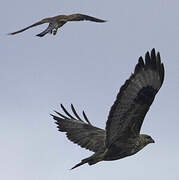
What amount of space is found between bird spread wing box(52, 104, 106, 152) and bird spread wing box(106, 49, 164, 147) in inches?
71.9

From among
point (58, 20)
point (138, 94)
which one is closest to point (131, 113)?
point (138, 94)

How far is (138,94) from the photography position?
21.2 m

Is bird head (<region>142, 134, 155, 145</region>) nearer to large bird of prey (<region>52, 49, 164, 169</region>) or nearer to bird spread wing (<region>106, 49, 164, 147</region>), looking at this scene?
large bird of prey (<region>52, 49, 164, 169</region>)

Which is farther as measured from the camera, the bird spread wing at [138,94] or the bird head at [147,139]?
the bird head at [147,139]

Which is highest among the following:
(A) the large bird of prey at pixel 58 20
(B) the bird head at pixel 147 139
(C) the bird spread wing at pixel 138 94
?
(A) the large bird of prey at pixel 58 20

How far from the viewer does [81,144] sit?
23984 mm

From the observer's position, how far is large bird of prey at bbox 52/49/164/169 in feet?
68.9

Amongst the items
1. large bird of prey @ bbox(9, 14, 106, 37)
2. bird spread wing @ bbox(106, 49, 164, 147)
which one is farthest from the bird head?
large bird of prey @ bbox(9, 14, 106, 37)

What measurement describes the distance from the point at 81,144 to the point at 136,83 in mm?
3447

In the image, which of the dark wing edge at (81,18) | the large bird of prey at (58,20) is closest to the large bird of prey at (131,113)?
the large bird of prey at (58,20)

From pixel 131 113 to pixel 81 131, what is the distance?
12.1 feet

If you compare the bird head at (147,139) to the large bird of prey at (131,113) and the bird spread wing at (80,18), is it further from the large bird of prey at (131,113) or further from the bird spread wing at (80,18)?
the bird spread wing at (80,18)

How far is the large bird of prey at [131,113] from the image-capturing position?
21000 millimetres

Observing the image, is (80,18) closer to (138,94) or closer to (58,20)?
(58,20)
